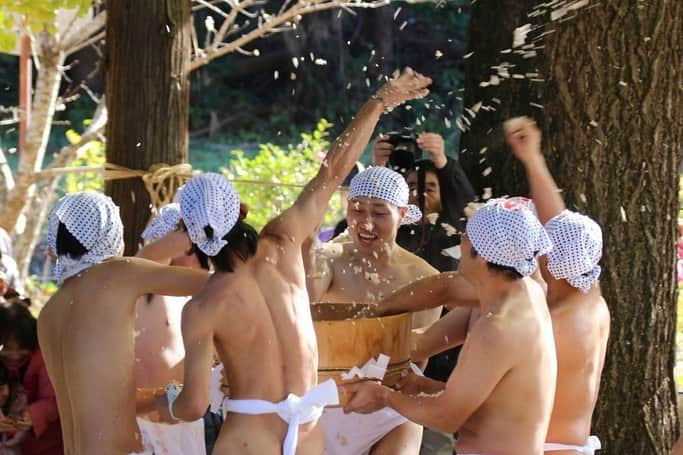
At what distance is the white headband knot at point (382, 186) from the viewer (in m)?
6.16

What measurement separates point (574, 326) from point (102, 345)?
6.25ft

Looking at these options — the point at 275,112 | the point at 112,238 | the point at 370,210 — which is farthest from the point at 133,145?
the point at 275,112

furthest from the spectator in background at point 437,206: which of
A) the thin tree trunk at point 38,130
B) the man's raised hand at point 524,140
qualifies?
the thin tree trunk at point 38,130

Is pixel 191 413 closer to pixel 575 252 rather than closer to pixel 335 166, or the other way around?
pixel 335 166

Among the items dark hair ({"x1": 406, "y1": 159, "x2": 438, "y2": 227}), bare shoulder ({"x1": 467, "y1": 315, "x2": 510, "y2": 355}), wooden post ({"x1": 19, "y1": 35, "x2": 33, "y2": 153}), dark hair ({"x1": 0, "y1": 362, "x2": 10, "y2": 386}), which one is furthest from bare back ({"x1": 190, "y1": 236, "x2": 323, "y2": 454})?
wooden post ({"x1": 19, "y1": 35, "x2": 33, "y2": 153})

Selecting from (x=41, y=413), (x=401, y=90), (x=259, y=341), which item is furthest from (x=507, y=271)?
(x=41, y=413)

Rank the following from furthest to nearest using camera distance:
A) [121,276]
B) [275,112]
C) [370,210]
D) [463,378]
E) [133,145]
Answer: [275,112]
[133,145]
[370,210]
[121,276]
[463,378]

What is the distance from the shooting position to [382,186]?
616 cm

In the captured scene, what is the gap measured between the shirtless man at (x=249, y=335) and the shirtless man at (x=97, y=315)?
272mm

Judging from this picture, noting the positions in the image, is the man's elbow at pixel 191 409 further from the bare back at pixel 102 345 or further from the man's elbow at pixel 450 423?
the man's elbow at pixel 450 423

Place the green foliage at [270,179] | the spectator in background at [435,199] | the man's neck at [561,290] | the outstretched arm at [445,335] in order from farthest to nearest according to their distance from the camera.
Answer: the green foliage at [270,179] < the spectator in background at [435,199] < the outstretched arm at [445,335] < the man's neck at [561,290]

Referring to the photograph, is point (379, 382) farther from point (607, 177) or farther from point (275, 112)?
point (275, 112)

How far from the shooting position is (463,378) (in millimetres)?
4375

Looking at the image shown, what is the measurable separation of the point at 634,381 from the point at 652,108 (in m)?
1.52
